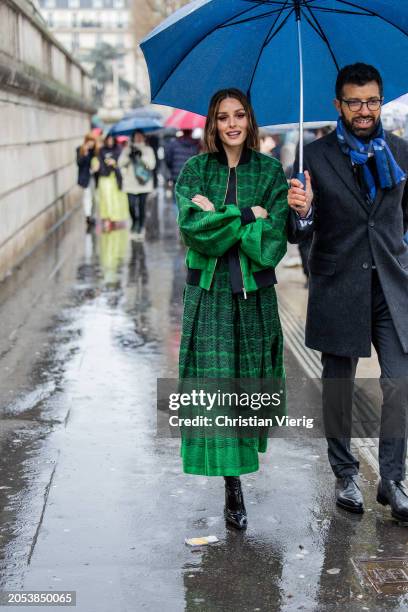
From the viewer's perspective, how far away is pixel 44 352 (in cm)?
831

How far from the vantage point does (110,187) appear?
18.0 m

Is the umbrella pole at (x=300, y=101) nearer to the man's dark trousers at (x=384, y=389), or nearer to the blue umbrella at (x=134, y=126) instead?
the man's dark trousers at (x=384, y=389)

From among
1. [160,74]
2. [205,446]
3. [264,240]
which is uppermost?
[160,74]

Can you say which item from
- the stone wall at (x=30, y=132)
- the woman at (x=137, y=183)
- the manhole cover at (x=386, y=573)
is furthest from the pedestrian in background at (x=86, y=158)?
the manhole cover at (x=386, y=573)

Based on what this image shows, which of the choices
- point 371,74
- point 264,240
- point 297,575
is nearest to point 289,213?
point 264,240

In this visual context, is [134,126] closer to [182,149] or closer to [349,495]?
[182,149]

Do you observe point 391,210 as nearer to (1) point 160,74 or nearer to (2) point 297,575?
(1) point 160,74

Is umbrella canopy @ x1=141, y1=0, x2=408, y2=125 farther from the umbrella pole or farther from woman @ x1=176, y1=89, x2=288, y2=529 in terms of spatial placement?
woman @ x1=176, y1=89, x2=288, y2=529

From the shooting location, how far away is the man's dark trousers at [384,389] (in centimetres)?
484

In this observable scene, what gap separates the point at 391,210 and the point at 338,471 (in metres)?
1.22

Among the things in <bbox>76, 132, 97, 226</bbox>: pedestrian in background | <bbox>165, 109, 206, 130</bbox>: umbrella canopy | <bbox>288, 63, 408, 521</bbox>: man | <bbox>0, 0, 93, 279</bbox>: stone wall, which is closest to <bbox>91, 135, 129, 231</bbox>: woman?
<bbox>76, 132, 97, 226</bbox>: pedestrian in background

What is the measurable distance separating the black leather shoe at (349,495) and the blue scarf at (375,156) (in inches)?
50.4

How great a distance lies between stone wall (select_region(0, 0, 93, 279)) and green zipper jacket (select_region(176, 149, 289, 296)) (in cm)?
754

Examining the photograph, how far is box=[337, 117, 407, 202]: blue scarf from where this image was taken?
4711 millimetres
